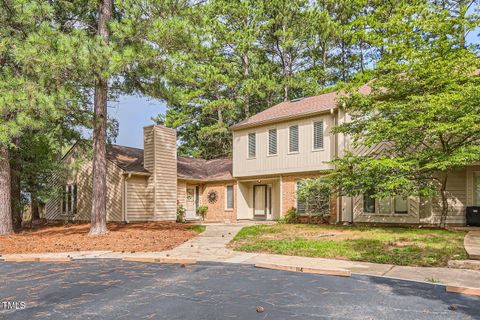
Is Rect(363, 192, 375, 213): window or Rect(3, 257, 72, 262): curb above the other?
Rect(363, 192, 375, 213): window

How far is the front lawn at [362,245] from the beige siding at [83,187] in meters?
8.28

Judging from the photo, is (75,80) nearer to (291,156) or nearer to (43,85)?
(43,85)

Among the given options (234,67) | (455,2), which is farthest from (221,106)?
(455,2)

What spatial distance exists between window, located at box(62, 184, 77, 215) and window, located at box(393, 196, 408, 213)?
1533cm

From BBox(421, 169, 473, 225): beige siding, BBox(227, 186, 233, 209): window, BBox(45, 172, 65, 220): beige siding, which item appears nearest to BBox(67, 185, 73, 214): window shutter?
BBox(45, 172, 65, 220): beige siding

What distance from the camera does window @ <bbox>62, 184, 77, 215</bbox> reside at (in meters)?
19.5

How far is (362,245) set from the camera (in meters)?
9.38

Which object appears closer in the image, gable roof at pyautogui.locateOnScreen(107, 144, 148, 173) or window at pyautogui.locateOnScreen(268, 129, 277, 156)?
gable roof at pyautogui.locateOnScreen(107, 144, 148, 173)

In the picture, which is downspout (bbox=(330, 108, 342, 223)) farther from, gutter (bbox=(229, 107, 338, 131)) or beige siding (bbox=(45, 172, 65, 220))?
beige siding (bbox=(45, 172, 65, 220))

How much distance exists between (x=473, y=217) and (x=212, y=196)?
12.5 metres

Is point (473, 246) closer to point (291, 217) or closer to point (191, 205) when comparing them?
point (291, 217)

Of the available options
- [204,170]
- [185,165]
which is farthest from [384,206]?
[185,165]

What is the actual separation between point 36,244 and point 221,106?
1793cm

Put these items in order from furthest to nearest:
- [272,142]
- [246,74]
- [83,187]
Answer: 1. [246,74]
2. [83,187]
3. [272,142]
